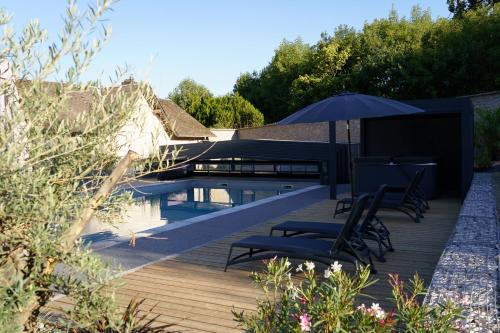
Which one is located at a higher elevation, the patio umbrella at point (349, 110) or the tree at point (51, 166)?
the patio umbrella at point (349, 110)

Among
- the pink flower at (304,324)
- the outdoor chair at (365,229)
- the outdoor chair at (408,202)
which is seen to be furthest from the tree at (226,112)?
the pink flower at (304,324)

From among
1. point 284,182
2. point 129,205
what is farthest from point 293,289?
point 284,182

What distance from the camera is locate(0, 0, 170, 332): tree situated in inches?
70.4

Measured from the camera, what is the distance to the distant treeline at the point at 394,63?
96.5ft

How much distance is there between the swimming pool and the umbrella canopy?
404 cm

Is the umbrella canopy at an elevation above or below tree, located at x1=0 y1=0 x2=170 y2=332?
above

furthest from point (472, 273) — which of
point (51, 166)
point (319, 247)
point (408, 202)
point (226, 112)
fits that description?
point (226, 112)

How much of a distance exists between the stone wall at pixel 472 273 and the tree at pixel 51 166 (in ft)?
5.65

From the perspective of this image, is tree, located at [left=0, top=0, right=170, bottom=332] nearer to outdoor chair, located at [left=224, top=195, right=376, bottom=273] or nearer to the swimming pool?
outdoor chair, located at [left=224, top=195, right=376, bottom=273]

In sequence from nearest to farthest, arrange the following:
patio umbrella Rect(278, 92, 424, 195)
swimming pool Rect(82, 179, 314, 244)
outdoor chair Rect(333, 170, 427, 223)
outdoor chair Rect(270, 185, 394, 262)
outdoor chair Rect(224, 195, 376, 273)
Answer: outdoor chair Rect(224, 195, 376, 273) < outdoor chair Rect(270, 185, 394, 262) < patio umbrella Rect(278, 92, 424, 195) < outdoor chair Rect(333, 170, 427, 223) < swimming pool Rect(82, 179, 314, 244)

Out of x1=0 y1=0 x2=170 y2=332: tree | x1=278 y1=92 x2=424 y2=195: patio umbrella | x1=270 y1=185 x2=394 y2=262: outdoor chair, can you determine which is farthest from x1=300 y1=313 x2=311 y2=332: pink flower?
x1=278 y1=92 x2=424 y2=195: patio umbrella

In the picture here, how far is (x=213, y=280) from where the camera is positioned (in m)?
5.07

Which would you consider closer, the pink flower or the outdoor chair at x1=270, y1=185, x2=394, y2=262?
the pink flower

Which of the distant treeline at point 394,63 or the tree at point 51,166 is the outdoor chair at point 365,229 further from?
the distant treeline at point 394,63
